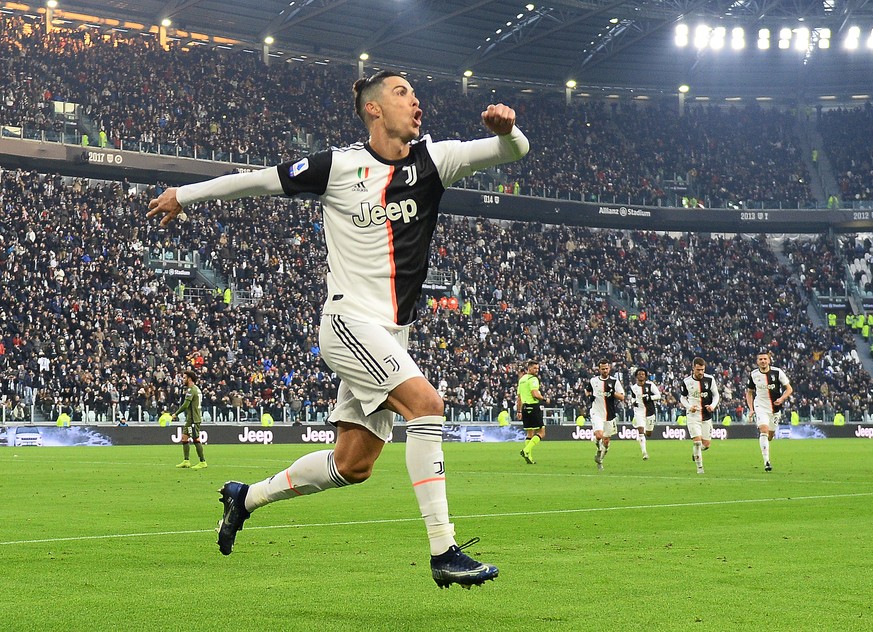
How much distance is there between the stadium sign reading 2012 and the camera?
47438 mm

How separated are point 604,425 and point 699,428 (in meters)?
2.43

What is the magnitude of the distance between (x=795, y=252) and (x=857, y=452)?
33.8 m

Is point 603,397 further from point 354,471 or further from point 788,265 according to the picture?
point 788,265

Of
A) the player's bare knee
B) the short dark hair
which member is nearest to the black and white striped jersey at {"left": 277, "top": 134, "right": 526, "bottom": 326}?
the short dark hair

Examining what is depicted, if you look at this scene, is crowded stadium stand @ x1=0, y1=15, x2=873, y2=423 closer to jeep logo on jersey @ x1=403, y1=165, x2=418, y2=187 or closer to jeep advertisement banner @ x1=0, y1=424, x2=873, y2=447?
jeep advertisement banner @ x1=0, y1=424, x2=873, y2=447

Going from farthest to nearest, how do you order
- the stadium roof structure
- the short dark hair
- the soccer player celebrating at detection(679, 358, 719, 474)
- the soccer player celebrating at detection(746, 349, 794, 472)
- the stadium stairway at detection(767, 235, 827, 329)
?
1. the stadium stairway at detection(767, 235, 827, 329)
2. the stadium roof structure
3. the soccer player celebrating at detection(679, 358, 719, 474)
4. the soccer player celebrating at detection(746, 349, 794, 472)
5. the short dark hair

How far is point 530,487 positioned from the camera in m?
18.2

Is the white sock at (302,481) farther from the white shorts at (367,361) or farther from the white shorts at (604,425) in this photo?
the white shorts at (604,425)

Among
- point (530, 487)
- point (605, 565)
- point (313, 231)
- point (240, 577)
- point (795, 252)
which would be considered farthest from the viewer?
point (795, 252)

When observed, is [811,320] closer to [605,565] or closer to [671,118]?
[671,118]

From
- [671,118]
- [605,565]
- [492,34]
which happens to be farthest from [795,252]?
[605,565]

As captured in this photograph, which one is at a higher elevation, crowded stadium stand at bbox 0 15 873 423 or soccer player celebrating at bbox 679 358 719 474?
crowded stadium stand at bbox 0 15 873 423

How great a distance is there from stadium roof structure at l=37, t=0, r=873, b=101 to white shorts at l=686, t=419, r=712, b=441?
3554 centimetres

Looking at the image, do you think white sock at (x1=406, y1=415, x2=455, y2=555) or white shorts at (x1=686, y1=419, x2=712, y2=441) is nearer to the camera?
white sock at (x1=406, y1=415, x2=455, y2=555)
